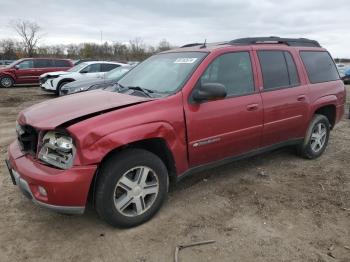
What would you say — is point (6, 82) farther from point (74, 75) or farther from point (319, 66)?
point (319, 66)

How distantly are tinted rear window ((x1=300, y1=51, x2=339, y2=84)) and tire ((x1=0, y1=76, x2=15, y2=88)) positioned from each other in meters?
16.9

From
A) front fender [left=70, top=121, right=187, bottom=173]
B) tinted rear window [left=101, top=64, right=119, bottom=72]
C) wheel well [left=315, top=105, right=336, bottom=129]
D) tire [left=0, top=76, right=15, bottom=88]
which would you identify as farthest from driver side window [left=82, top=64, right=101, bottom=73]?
front fender [left=70, top=121, right=187, bottom=173]

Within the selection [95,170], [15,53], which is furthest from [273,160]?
[15,53]

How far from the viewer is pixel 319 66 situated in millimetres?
5727

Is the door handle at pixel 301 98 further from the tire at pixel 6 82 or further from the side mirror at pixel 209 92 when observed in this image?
the tire at pixel 6 82

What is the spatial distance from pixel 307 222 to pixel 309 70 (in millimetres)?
2574

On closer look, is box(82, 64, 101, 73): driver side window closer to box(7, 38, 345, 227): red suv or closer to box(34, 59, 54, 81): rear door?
box(34, 59, 54, 81): rear door

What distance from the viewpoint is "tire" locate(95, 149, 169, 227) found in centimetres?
337

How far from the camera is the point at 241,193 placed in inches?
177

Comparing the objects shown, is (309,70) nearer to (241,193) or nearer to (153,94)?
(241,193)

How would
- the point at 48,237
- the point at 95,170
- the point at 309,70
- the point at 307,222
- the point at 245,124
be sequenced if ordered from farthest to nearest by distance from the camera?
the point at 309,70 → the point at 245,124 → the point at 307,222 → the point at 48,237 → the point at 95,170

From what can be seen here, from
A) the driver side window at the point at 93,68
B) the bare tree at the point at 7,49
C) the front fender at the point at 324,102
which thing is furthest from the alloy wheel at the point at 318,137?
the bare tree at the point at 7,49

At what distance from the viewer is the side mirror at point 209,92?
3838 millimetres

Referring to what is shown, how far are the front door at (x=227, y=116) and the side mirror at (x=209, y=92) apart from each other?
0.09 m
